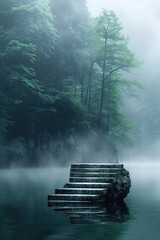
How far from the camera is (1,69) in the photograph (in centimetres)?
3697

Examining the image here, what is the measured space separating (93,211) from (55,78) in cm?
3756

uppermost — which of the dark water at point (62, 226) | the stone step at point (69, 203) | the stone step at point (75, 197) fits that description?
the stone step at point (75, 197)

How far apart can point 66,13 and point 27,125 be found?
601 inches

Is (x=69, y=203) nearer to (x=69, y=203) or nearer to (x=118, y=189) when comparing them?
(x=69, y=203)

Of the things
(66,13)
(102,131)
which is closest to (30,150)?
(102,131)

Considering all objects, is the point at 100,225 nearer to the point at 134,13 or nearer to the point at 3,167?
the point at 3,167

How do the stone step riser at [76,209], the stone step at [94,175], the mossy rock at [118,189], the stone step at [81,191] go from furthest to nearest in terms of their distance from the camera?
the stone step at [94,175], the mossy rock at [118,189], the stone step at [81,191], the stone step riser at [76,209]

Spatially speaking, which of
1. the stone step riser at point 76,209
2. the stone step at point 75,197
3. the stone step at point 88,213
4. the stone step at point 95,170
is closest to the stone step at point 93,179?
the stone step at point 95,170

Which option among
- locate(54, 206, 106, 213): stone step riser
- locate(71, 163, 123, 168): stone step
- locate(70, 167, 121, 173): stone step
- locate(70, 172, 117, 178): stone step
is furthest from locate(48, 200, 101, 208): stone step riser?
locate(71, 163, 123, 168): stone step

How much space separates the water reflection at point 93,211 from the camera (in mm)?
10281

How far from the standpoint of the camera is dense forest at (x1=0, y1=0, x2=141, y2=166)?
38625 mm

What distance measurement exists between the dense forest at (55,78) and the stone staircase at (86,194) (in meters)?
21.4

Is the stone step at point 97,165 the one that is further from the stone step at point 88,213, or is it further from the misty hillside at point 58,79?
the misty hillside at point 58,79

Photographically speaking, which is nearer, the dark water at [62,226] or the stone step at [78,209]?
the dark water at [62,226]
